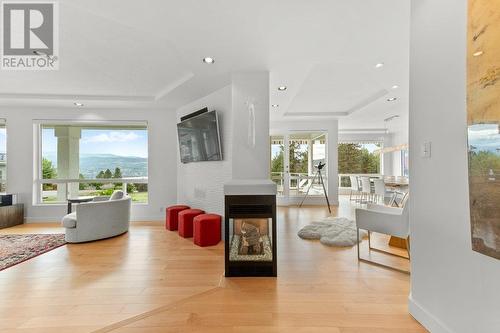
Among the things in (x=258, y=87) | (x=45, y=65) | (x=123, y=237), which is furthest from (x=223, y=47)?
(x=123, y=237)

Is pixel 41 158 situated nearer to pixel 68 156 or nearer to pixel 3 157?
pixel 68 156

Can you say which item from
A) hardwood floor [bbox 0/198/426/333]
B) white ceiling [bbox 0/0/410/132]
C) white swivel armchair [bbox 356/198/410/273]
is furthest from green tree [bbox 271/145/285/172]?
white swivel armchair [bbox 356/198/410/273]

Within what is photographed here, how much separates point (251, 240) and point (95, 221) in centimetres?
276

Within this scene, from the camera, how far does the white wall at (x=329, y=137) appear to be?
21.1 feet

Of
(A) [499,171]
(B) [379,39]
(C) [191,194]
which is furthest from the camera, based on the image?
(C) [191,194]

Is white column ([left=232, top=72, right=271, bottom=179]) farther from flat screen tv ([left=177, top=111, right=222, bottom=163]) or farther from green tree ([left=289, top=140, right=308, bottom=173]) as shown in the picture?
green tree ([left=289, top=140, right=308, bottom=173])

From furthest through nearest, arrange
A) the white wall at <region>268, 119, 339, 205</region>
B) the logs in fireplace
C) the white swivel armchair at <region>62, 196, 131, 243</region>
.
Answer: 1. the white wall at <region>268, 119, 339, 205</region>
2. the white swivel armchair at <region>62, 196, 131, 243</region>
3. the logs in fireplace

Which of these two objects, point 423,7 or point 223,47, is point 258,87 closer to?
point 223,47

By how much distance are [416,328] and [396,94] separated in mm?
4041

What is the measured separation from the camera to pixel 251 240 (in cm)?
236

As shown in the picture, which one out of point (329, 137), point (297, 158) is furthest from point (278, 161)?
point (329, 137)

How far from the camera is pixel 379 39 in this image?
2.30 meters

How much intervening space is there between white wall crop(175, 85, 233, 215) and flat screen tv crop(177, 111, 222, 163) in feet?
0.35

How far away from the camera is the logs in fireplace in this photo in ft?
7.38
